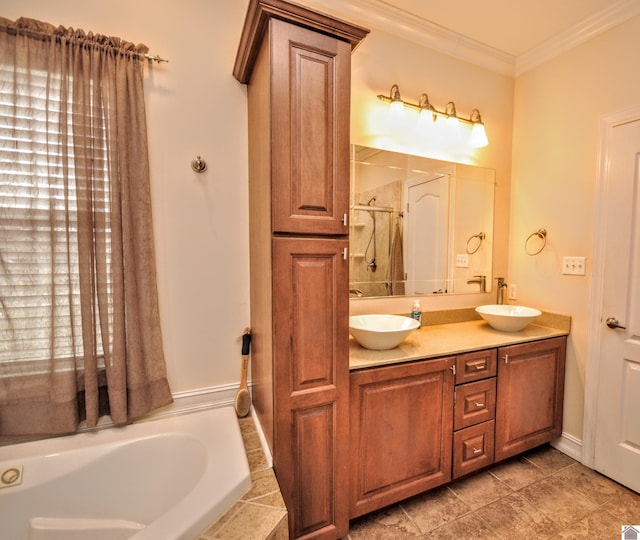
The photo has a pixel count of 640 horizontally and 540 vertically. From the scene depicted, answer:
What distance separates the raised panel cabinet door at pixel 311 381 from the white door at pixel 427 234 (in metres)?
1.00

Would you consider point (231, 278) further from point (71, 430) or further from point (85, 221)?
point (71, 430)

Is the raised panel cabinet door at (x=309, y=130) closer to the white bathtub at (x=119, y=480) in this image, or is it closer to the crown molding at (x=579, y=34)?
the white bathtub at (x=119, y=480)

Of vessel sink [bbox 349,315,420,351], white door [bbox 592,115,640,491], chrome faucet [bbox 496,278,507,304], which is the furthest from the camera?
chrome faucet [bbox 496,278,507,304]

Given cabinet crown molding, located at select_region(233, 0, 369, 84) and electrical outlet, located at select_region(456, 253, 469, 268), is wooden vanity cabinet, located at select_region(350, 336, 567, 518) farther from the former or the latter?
cabinet crown molding, located at select_region(233, 0, 369, 84)

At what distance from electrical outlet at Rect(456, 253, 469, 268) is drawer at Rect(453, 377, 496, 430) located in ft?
2.87

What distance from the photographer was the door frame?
6.15ft

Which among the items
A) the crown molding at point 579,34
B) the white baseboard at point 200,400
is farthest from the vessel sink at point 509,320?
the crown molding at point 579,34

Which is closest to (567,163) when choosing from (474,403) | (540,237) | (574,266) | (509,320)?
(540,237)

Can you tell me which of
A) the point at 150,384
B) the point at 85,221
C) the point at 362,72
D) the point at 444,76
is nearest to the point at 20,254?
the point at 85,221

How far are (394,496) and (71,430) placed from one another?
156 cm

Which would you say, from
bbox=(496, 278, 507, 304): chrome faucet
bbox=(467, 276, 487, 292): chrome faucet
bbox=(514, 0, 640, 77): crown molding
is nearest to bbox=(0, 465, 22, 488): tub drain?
bbox=(467, 276, 487, 292): chrome faucet

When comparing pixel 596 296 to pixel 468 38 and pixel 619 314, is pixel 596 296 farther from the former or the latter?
pixel 468 38

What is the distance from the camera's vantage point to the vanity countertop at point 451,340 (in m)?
1.50

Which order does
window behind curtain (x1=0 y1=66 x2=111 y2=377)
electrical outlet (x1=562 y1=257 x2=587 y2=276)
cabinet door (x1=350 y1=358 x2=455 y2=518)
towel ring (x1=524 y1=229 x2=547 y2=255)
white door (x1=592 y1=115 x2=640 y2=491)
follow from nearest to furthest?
window behind curtain (x1=0 y1=66 x2=111 y2=377) → cabinet door (x1=350 y1=358 x2=455 y2=518) → white door (x1=592 y1=115 x2=640 y2=491) → electrical outlet (x1=562 y1=257 x2=587 y2=276) → towel ring (x1=524 y1=229 x2=547 y2=255)
